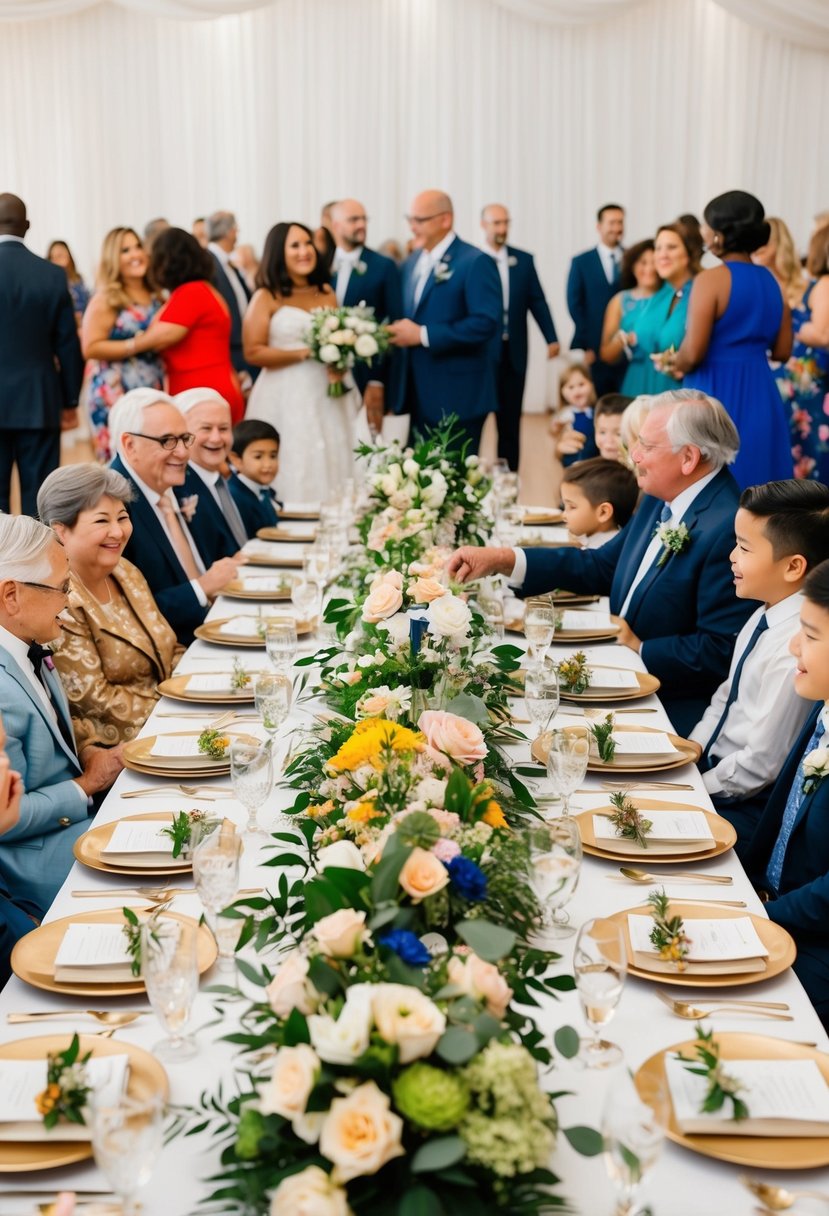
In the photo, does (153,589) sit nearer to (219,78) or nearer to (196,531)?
(196,531)

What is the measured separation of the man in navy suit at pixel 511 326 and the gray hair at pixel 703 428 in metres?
4.61

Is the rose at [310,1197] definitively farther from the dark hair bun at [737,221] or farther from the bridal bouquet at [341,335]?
the bridal bouquet at [341,335]

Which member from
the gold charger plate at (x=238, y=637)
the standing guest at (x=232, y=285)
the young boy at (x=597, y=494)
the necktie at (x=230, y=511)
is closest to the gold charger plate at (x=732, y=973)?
the gold charger plate at (x=238, y=637)

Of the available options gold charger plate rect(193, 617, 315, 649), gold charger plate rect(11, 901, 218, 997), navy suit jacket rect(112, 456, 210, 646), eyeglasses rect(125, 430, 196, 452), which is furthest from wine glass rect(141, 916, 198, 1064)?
eyeglasses rect(125, 430, 196, 452)

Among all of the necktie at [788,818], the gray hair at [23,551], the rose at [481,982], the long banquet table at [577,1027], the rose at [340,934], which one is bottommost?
the necktie at [788,818]

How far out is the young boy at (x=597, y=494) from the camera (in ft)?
14.6

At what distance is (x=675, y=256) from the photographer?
6.88 m

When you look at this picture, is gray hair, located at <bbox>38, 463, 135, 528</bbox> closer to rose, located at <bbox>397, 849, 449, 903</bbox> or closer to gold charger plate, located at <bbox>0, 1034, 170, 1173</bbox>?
gold charger plate, located at <bbox>0, 1034, 170, 1173</bbox>

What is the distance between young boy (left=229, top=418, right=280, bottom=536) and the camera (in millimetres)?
5027

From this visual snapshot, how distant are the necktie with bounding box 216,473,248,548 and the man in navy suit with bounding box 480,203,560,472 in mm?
3510

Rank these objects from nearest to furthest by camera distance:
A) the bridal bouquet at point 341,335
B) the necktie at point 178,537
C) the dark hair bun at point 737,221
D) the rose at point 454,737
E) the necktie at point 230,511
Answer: the rose at point 454,737 → the necktie at point 178,537 → the necktie at point 230,511 → the dark hair bun at point 737,221 → the bridal bouquet at point 341,335

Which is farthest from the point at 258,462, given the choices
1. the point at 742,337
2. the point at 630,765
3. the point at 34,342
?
the point at 630,765

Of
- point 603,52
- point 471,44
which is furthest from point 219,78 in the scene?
point 603,52

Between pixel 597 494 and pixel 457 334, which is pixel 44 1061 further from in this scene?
pixel 457 334
